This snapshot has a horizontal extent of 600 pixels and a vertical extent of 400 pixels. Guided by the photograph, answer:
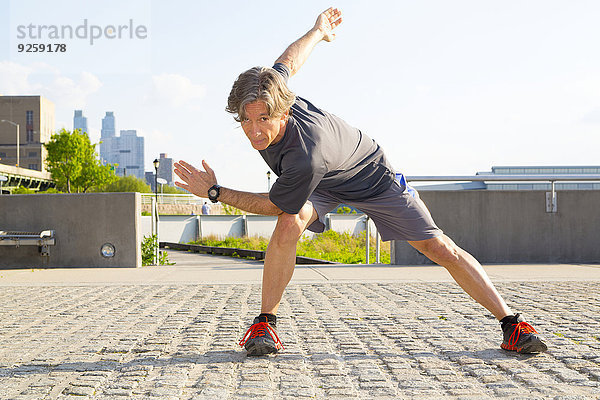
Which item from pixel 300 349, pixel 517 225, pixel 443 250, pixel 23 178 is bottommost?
pixel 300 349

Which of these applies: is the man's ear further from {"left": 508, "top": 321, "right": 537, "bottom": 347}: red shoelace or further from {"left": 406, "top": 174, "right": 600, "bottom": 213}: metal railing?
{"left": 406, "top": 174, "right": 600, "bottom": 213}: metal railing

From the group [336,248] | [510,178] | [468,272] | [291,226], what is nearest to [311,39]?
[291,226]

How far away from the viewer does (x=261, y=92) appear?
2869mm

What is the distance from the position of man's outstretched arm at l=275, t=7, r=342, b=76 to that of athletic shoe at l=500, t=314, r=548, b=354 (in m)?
1.81

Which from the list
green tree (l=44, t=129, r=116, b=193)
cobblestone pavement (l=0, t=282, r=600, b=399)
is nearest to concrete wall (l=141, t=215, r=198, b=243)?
cobblestone pavement (l=0, t=282, r=600, b=399)

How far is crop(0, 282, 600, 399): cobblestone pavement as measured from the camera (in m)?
2.74

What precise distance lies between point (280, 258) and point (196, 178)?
2.27 feet

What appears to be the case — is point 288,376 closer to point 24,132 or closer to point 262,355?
point 262,355

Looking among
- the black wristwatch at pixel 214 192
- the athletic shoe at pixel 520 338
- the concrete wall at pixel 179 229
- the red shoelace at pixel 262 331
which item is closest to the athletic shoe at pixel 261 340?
the red shoelace at pixel 262 331

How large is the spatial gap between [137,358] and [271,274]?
842 mm

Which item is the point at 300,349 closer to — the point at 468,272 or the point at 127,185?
the point at 468,272

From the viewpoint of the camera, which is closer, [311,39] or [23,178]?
[311,39]

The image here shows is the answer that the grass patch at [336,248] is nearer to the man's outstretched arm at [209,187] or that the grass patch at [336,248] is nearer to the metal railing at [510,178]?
the metal railing at [510,178]

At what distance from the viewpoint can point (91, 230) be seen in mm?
8695
